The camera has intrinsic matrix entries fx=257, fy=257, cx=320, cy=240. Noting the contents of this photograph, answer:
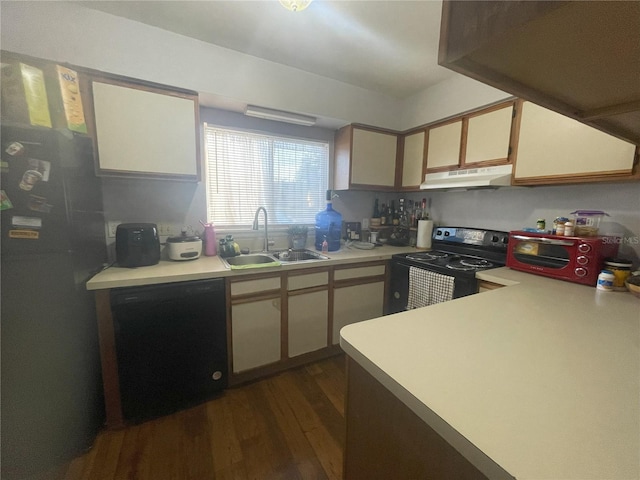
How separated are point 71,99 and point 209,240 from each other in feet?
3.68

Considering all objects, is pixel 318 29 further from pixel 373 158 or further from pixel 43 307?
pixel 43 307

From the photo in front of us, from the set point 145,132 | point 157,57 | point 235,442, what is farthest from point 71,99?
point 235,442

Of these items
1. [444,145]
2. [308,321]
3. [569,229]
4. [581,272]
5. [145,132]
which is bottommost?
[308,321]

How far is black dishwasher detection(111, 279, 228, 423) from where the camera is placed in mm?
1466

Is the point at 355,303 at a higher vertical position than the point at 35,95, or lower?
lower

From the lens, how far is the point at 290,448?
1.43 metres

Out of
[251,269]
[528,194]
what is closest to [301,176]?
[251,269]

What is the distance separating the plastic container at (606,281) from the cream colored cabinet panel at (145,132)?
2514 mm

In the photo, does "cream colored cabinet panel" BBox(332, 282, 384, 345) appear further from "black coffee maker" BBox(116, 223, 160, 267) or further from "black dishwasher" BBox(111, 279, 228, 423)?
"black coffee maker" BBox(116, 223, 160, 267)

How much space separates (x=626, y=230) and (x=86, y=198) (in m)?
3.24

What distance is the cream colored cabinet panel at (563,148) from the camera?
4.57ft

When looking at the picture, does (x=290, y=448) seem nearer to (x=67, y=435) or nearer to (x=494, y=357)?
(x=67, y=435)

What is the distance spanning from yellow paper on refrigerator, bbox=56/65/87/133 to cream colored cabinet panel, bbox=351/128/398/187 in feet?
6.45

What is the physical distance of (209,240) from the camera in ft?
6.82
